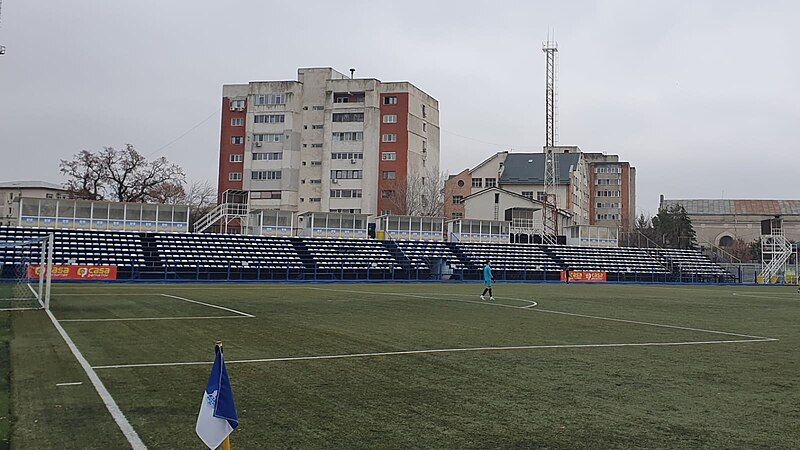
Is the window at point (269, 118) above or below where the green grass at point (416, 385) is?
above

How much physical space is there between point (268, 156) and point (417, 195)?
66.9ft

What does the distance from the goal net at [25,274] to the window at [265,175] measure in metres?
49.6

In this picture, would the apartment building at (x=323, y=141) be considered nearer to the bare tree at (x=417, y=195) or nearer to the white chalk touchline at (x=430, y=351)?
the bare tree at (x=417, y=195)

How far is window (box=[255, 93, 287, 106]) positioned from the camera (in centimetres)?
8700

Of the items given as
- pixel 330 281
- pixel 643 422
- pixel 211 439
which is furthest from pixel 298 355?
pixel 330 281

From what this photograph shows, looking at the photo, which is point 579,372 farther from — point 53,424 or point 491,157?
point 491,157

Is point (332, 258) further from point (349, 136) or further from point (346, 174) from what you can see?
point (349, 136)

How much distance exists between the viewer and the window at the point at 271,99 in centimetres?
8700

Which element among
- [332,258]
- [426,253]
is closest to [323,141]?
[426,253]

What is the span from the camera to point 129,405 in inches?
298

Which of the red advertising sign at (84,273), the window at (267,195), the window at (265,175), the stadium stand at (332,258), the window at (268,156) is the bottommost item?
the red advertising sign at (84,273)

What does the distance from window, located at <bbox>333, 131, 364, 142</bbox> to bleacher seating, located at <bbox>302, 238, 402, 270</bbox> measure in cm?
3400

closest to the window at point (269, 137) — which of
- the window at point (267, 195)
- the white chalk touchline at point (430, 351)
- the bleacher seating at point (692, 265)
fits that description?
the window at point (267, 195)

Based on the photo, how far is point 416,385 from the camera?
9.02 meters
